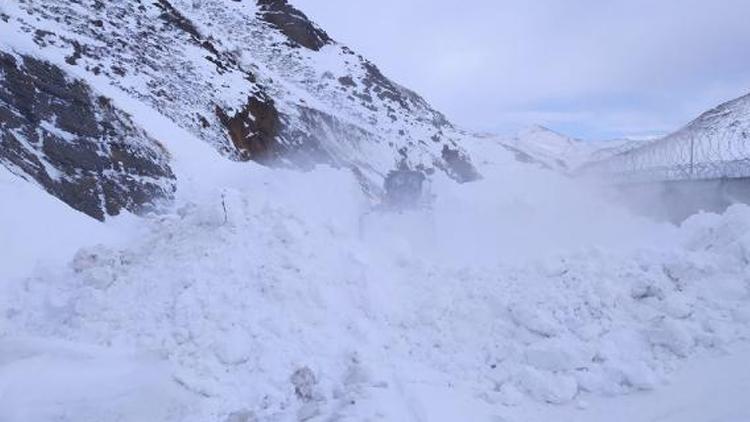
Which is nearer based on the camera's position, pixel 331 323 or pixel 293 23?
pixel 331 323

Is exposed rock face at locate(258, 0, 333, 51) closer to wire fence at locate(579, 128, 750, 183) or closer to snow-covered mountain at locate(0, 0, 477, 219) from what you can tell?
snow-covered mountain at locate(0, 0, 477, 219)

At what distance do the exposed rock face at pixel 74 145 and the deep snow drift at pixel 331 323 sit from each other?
1077 mm

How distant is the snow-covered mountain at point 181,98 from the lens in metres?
12.9

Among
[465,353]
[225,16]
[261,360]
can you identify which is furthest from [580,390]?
[225,16]

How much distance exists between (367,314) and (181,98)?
571 inches

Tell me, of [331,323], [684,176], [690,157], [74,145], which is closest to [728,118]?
[690,157]

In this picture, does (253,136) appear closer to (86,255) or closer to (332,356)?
(86,255)

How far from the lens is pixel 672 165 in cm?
2730

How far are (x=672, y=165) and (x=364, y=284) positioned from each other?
21578 millimetres

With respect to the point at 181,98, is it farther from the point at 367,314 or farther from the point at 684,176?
the point at 684,176

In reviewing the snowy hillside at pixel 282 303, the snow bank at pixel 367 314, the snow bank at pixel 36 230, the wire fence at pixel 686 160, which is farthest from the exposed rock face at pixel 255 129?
the wire fence at pixel 686 160

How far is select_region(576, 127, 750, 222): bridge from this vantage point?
23.4m

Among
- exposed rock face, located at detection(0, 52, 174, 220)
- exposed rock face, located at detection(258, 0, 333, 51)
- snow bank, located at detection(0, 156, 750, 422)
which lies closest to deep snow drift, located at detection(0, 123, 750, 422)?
snow bank, located at detection(0, 156, 750, 422)

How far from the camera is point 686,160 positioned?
1073 inches
